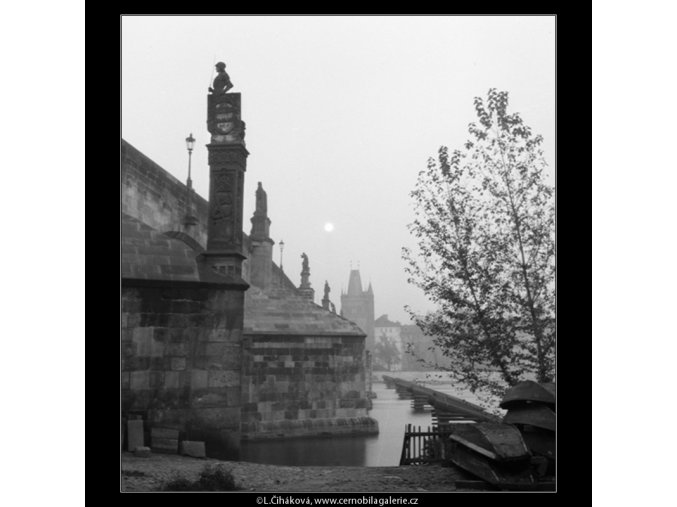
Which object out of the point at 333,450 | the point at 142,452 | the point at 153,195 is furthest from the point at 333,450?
the point at 153,195

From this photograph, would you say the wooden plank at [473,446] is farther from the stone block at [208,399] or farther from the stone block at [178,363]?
the stone block at [178,363]

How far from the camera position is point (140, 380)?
10023mm

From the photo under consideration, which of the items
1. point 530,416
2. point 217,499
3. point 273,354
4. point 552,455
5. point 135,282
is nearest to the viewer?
point 217,499

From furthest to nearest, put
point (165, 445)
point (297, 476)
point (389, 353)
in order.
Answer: point (389, 353)
point (165, 445)
point (297, 476)

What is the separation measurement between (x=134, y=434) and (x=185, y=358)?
4.56 ft

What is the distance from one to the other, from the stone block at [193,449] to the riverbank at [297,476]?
0.20m

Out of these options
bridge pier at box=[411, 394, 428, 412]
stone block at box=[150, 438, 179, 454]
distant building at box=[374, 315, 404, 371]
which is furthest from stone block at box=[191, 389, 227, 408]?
distant building at box=[374, 315, 404, 371]

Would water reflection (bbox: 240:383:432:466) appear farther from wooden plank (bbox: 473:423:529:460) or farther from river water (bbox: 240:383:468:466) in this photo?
wooden plank (bbox: 473:423:529:460)

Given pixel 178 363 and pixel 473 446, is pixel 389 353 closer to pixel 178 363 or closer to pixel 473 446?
pixel 178 363
